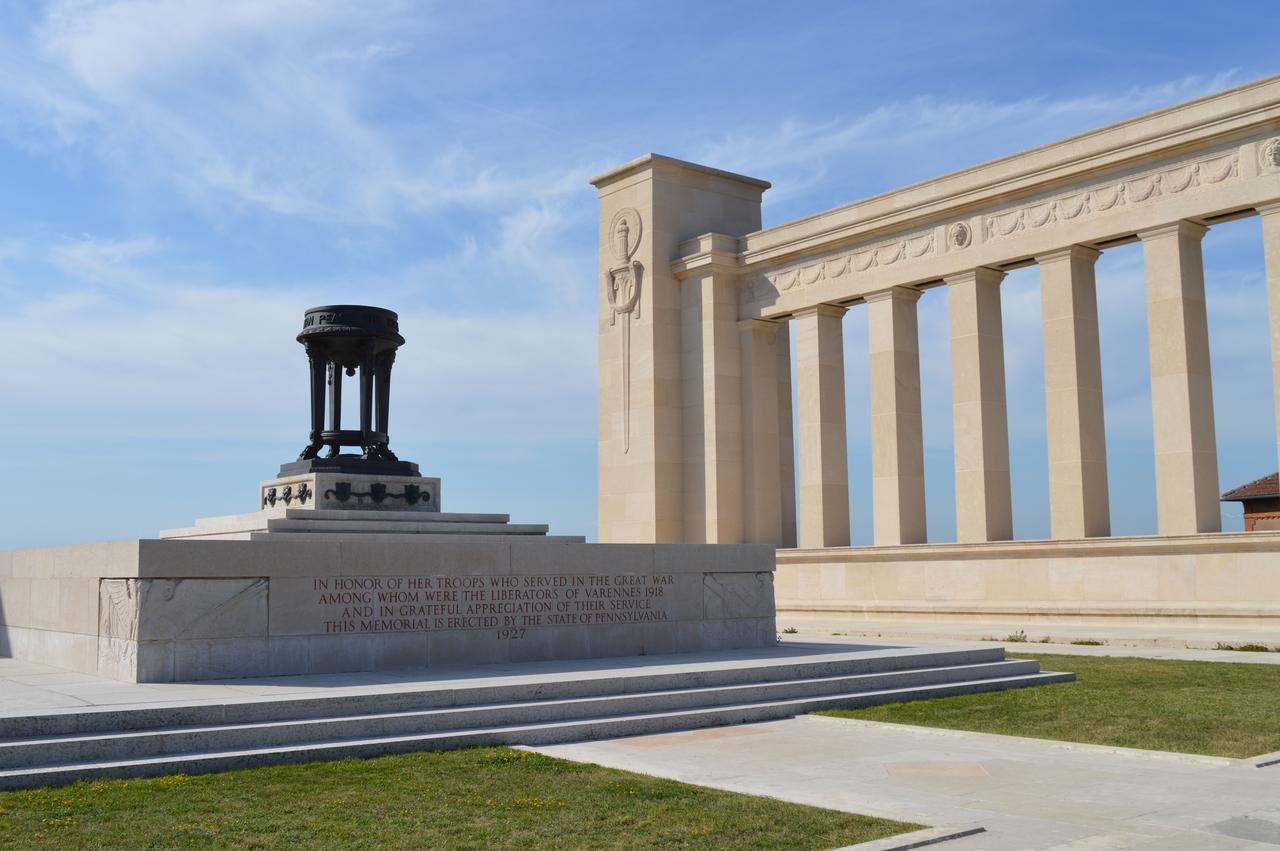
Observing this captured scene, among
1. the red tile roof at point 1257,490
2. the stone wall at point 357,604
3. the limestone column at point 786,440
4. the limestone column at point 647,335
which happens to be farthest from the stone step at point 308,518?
the red tile roof at point 1257,490

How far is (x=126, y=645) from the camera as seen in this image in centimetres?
1595

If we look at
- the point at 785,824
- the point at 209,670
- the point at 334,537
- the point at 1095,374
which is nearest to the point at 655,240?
the point at 1095,374

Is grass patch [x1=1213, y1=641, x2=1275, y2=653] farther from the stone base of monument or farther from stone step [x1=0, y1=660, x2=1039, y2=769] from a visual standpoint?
stone step [x1=0, y1=660, x2=1039, y2=769]

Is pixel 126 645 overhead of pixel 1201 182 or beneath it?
beneath

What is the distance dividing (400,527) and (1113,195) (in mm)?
22130

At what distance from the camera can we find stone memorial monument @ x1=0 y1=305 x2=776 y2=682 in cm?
1619

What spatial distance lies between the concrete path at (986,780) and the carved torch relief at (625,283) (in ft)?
95.5

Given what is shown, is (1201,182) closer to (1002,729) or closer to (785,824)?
(1002,729)

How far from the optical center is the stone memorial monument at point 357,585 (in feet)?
53.1

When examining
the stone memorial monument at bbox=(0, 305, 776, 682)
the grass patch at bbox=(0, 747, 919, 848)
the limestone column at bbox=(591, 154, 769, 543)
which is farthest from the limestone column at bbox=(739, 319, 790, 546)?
the grass patch at bbox=(0, 747, 919, 848)

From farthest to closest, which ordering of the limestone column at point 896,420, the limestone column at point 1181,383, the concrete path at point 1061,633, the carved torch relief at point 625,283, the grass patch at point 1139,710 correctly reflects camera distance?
the carved torch relief at point 625,283
the limestone column at point 896,420
the limestone column at point 1181,383
the concrete path at point 1061,633
the grass patch at point 1139,710

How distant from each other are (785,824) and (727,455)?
32.5 meters

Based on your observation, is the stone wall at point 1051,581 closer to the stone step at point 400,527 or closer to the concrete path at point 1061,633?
the concrete path at point 1061,633

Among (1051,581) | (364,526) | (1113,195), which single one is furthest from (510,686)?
(1113,195)
